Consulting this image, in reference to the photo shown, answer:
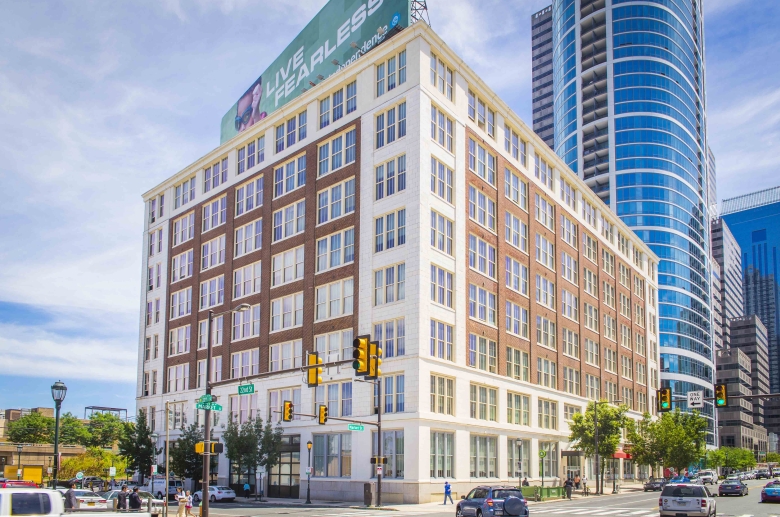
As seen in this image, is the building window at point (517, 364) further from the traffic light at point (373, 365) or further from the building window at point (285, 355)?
the traffic light at point (373, 365)

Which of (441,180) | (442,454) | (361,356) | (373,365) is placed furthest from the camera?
(441,180)

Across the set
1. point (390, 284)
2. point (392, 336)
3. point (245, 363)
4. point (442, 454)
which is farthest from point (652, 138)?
A: point (442, 454)

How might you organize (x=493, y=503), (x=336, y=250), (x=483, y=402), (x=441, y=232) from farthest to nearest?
(x=336, y=250), (x=483, y=402), (x=441, y=232), (x=493, y=503)

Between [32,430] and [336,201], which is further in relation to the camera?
[32,430]

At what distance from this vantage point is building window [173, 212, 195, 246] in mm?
83125

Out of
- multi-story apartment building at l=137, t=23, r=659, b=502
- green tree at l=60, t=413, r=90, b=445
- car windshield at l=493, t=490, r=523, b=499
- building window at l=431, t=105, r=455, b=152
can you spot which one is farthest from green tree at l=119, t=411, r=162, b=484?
green tree at l=60, t=413, r=90, b=445

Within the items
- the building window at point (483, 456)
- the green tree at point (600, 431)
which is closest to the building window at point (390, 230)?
the building window at point (483, 456)

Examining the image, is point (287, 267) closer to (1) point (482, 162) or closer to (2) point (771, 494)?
(1) point (482, 162)

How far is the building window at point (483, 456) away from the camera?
59.7 meters

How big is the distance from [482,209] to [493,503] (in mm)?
33612

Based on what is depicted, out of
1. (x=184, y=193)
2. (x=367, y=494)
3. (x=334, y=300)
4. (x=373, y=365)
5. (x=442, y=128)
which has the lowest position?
(x=367, y=494)

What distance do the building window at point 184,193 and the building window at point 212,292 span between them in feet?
35.8

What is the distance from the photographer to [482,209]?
212 feet

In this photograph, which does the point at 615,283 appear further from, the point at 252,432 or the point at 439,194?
the point at 252,432
